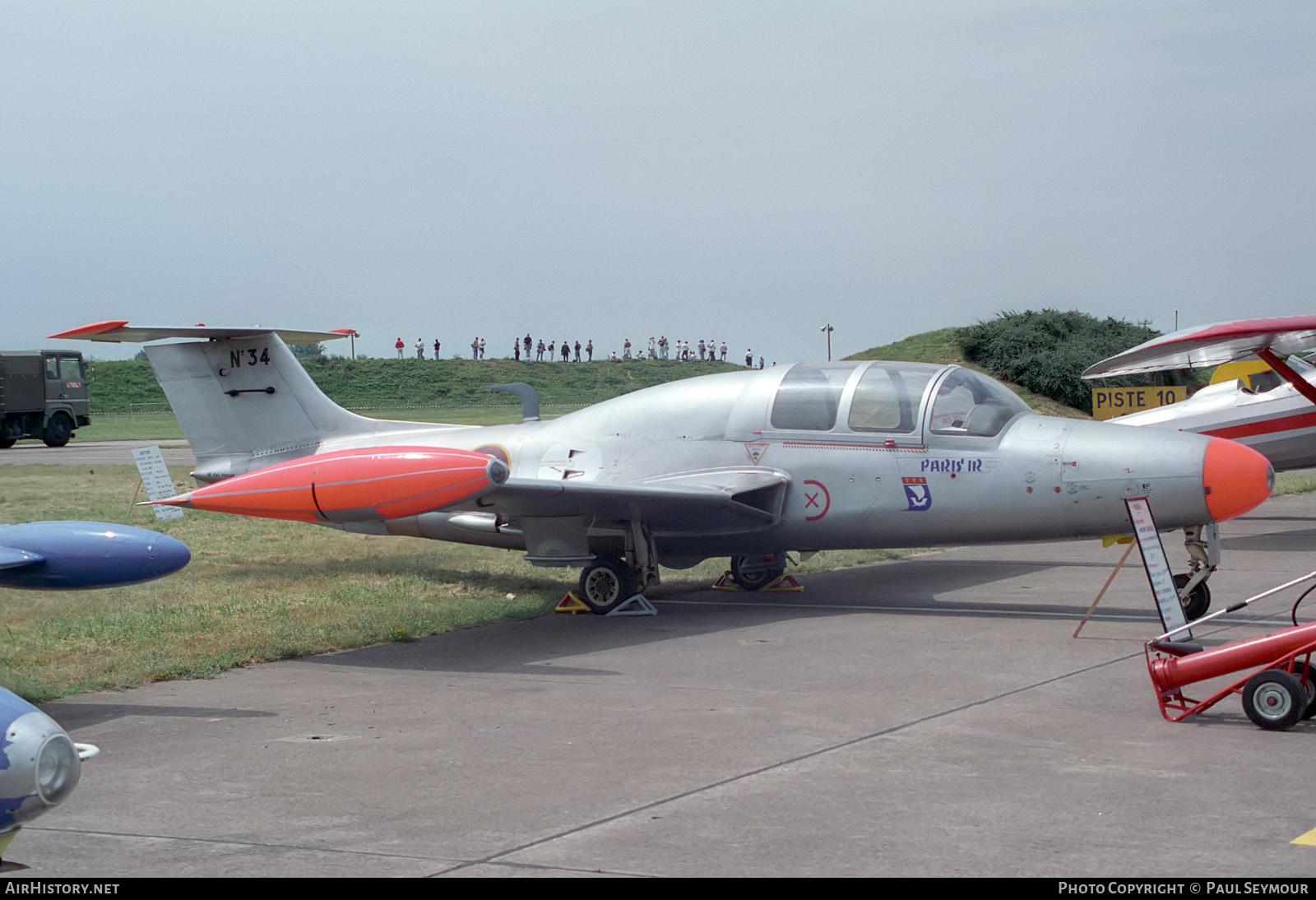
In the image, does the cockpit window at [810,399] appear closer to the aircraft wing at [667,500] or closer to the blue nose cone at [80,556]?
the aircraft wing at [667,500]

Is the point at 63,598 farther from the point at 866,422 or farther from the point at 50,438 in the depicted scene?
the point at 50,438

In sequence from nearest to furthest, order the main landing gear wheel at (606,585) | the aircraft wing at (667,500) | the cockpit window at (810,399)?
the aircraft wing at (667,500) < the cockpit window at (810,399) < the main landing gear wheel at (606,585)

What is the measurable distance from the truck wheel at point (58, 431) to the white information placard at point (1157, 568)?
127 feet

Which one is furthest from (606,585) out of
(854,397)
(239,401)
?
(239,401)

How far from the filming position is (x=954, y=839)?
483 cm

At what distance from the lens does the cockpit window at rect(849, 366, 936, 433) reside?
36.2 ft

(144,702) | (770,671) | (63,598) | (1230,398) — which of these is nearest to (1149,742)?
(770,671)

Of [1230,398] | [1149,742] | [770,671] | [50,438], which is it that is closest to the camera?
[1149,742]

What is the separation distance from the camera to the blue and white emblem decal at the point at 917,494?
10.8 metres

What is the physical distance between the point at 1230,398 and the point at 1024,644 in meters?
9.75

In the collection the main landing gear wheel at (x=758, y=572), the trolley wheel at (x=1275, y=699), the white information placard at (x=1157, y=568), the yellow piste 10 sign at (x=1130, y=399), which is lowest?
the main landing gear wheel at (x=758, y=572)

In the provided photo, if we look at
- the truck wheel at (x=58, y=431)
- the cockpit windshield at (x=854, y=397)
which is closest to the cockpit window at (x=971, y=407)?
the cockpit windshield at (x=854, y=397)

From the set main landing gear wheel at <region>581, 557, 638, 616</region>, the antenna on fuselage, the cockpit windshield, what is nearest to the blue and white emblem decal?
the cockpit windshield

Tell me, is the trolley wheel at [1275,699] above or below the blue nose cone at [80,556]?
below
